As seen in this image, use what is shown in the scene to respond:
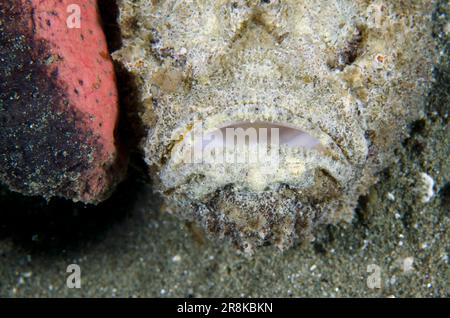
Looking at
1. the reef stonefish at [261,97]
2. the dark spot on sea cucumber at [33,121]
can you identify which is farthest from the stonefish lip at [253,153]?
the dark spot on sea cucumber at [33,121]

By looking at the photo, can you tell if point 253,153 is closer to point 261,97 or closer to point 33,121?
point 261,97

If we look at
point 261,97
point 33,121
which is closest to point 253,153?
point 261,97

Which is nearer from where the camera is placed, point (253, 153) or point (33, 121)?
point (253, 153)

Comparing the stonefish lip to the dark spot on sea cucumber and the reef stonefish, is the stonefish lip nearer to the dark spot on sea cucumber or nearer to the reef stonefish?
the reef stonefish

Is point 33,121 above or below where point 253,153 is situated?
above

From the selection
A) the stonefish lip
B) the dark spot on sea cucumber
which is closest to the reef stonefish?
the stonefish lip

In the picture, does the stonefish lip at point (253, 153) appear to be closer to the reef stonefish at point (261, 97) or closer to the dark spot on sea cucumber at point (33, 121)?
the reef stonefish at point (261, 97)
